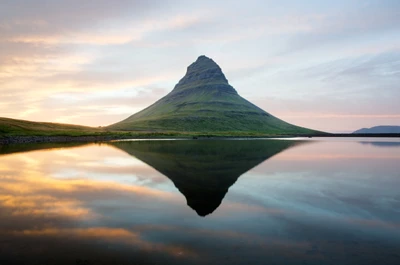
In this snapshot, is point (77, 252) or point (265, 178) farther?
point (265, 178)

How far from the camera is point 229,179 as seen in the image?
89.2 feet

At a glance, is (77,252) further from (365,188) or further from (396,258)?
(365,188)

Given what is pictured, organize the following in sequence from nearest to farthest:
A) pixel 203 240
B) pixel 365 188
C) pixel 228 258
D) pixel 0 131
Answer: pixel 228 258
pixel 203 240
pixel 365 188
pixel 0 131

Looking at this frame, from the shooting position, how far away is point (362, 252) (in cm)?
1084

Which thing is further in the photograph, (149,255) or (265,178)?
(265,178)

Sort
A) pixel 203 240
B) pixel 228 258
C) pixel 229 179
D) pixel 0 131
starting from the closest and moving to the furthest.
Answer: pixel 228 258, pixel 203 240, pixel 229 179, pixel 0 131

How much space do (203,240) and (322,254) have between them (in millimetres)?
4530

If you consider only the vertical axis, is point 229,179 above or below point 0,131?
below

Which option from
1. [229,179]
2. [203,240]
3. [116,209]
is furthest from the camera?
[229,179]

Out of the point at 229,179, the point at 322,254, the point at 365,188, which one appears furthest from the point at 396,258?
→ the point at 229,179

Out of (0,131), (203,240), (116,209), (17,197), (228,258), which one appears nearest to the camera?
(228,258)

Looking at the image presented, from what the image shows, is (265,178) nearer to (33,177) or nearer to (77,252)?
(77,252)

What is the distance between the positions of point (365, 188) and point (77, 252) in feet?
73.3

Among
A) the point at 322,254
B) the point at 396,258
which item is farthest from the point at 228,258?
the point at 396,258
